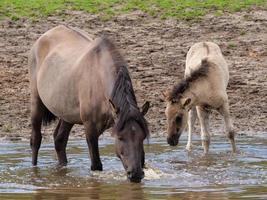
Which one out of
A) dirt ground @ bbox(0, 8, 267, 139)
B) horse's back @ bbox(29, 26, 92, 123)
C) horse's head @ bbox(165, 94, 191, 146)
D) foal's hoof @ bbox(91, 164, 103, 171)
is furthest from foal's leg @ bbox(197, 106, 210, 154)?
foal's hoof @ bbox(91, 164, 103, 171)

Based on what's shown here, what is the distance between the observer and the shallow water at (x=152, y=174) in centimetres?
983

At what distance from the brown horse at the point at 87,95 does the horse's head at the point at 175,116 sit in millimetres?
1343

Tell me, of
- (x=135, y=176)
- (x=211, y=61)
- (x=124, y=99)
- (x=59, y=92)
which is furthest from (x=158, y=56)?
(x=135, y=176)

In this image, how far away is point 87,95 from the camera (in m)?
10.9

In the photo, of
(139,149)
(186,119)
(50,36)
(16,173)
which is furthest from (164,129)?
(139,149)

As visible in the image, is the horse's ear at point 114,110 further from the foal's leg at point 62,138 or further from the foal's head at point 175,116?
the foal's head at point 175,116

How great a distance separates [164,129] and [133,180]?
4.76 meters

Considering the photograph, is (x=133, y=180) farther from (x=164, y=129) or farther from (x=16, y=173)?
(x=164, y=129)

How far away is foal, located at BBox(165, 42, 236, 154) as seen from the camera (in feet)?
41.9

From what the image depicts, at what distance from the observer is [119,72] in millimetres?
10375

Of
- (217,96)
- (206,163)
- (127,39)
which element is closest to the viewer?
(206,163)

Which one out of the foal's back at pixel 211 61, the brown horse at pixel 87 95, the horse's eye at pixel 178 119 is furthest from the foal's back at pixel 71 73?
the foal's back at pixel 211 61

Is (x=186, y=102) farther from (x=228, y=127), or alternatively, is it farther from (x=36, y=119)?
(x=36, y=119)

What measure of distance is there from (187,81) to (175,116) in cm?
54
